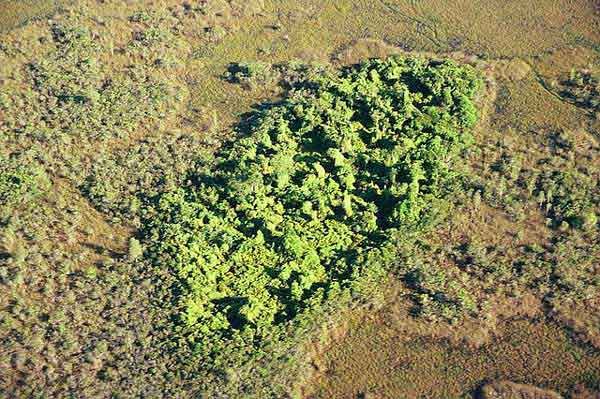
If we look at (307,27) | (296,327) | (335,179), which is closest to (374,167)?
(335,179)

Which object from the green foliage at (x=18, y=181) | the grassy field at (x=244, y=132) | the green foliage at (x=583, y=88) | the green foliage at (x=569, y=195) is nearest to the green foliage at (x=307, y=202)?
the grassy field at (x=244, y=132)

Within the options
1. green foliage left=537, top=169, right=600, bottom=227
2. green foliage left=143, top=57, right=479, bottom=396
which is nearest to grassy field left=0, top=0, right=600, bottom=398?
green foliage left=537, top=169, right=600, bottom=227

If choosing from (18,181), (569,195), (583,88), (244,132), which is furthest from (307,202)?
(583,88)

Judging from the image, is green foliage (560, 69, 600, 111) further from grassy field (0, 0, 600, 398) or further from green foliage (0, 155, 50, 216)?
green foliage (0, 155, 50, 216)

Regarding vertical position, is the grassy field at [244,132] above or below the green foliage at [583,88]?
below

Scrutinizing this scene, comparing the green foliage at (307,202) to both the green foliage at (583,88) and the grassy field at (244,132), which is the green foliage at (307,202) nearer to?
the grassy field at (244,132)
